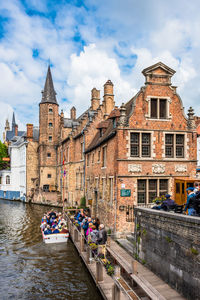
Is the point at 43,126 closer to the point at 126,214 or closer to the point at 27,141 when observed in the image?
the point at 27,141

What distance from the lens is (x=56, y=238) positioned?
17.0 m

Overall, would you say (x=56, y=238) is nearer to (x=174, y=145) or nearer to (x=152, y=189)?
(x=152, y=189)

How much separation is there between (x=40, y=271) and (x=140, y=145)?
9.37 meters

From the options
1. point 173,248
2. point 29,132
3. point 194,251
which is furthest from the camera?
point 29,132

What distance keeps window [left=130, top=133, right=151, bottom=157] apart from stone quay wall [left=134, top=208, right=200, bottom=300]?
5.76 m

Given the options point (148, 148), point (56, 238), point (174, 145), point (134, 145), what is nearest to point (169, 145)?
point (174, 145)

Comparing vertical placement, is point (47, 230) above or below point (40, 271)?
above

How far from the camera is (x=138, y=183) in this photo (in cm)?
1612

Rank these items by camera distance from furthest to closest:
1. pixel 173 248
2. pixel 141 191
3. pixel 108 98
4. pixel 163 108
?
1. pixel 108 98
2. pixel 163 108
3. pixel 141 191
4. pixel 173 248

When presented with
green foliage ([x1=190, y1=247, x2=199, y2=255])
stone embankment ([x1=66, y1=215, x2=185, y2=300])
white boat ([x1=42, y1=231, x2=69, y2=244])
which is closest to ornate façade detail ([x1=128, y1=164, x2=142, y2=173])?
stone embankment ([x1=66, y1=215, x2=185, y2=300])

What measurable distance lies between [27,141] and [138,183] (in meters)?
31.0

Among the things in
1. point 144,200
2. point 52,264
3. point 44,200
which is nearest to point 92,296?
point 52,264

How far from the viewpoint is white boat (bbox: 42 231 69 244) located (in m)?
16.8

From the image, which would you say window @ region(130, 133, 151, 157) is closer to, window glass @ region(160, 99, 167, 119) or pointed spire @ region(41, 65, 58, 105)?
window glass @ region(160, 99, 167, 119)
